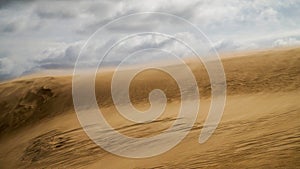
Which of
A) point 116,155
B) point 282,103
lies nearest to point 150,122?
point 116,155

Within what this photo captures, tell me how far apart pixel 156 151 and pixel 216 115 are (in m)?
2.66

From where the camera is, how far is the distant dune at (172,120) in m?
6.95

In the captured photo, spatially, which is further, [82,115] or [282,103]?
[82,115]

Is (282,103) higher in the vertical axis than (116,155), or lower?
higher

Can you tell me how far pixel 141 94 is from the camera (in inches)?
547

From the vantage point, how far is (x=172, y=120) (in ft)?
34.1

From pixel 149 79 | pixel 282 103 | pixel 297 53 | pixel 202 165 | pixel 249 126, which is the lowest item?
pixel 202 165

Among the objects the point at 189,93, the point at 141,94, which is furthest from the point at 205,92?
the point at 141,94

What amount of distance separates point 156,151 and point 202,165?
5.86 ft

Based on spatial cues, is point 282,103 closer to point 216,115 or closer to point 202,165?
point 216,115

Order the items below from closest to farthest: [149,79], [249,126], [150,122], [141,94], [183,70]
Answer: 1. [249,126]
2. [150,122]
3. [141,94]
4. [149,79]
5. [183,70]

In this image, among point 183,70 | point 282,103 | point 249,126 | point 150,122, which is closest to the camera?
point 249,126

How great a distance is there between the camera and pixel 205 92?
42.5ft

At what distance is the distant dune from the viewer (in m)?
6.95
